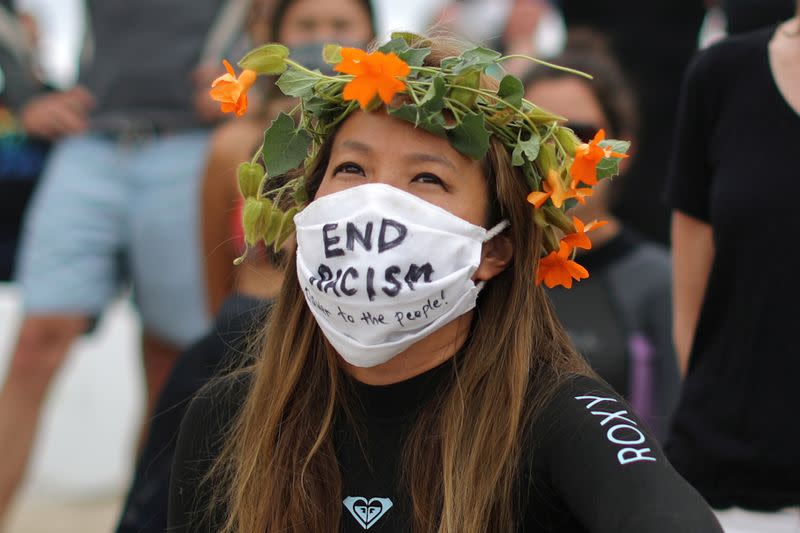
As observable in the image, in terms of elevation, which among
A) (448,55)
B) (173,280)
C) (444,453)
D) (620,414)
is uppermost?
(448,55)

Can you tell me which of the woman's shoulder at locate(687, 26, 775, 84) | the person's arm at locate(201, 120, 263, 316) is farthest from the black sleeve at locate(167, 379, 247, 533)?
the person's arm at locate(201, 120, 263, 316)

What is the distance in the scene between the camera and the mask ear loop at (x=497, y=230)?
237cm

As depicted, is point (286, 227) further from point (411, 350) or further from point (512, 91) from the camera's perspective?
point (512, 91)

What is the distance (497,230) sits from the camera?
239 centimetres

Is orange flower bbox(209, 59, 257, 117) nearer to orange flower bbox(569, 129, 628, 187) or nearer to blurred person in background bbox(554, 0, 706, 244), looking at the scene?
orange flower bbox(569, 129, 628, 187)

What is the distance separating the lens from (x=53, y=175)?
4.80 meters

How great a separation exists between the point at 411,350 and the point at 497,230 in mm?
279

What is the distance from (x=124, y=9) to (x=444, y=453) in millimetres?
3275

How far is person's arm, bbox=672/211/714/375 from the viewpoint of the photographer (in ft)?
9.42

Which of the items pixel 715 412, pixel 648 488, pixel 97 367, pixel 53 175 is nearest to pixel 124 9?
pixel 53 175

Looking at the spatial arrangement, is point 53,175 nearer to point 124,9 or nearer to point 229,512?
point 124,9

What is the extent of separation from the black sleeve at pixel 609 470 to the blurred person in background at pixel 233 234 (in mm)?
994

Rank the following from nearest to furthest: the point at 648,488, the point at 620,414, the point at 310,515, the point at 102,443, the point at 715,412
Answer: the point at 648,488 < the point at 620,414 < the point at 310,515 < the point at 715,412 < the point at 102,443

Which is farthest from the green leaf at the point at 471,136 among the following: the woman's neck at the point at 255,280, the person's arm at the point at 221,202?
the person's arm at the point at 221,202
